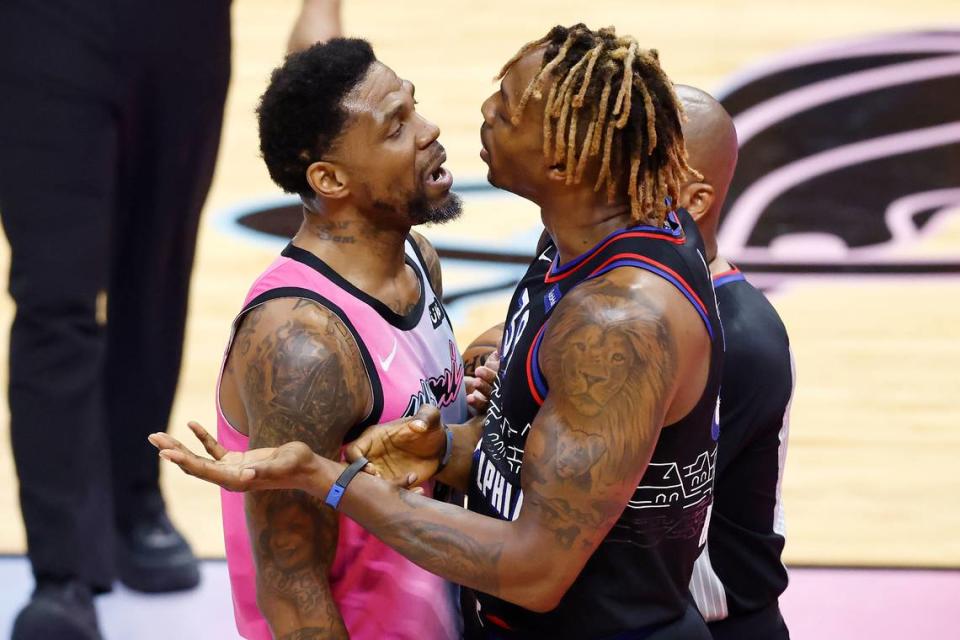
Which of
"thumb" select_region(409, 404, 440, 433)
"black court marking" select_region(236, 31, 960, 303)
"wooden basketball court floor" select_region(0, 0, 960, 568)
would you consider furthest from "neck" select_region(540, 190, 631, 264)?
"black court marking" select_region(236, 31, 960, 303)

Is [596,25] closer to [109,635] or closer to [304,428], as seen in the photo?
[109,635]

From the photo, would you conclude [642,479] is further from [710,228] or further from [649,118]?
[710,228]

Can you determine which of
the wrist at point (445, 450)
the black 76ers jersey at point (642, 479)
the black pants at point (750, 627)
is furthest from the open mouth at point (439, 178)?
the black pants at point (750, 627)

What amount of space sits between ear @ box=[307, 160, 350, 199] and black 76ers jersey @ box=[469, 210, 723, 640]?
1.45ft

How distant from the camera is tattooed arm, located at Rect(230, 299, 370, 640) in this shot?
229cm

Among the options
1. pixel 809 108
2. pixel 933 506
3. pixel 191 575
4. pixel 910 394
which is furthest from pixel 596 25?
pixel 191 575

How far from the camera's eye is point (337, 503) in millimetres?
2176

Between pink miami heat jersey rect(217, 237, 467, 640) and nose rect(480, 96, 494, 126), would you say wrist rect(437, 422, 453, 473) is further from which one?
nose rect(480, 96, 494, 126)

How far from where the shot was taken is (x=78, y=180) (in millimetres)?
3502

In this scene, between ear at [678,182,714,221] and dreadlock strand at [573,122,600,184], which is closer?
dreadlock strand at [573,122,600,184]

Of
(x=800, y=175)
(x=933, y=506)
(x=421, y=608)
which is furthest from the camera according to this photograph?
(x=800, y=175)

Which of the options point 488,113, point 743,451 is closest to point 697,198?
point 743,451

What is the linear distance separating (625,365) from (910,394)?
307 centimetres

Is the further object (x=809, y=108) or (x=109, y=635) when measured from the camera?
(x=809, y=108)
